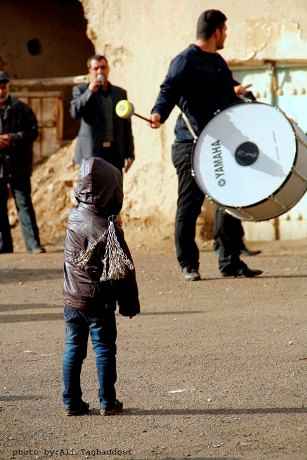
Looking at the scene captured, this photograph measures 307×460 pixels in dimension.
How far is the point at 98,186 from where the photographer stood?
617 centimetres

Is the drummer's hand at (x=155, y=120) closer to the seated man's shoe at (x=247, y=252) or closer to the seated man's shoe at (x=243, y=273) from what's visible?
the seated man's shoe at (x=243, y=273)

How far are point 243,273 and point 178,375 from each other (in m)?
3.84

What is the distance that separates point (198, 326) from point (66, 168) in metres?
7.77

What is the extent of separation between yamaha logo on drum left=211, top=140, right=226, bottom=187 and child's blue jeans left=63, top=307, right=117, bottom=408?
3974 mm

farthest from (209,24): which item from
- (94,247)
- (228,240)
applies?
(94,247)

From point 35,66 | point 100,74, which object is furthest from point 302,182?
Result: point 35,66

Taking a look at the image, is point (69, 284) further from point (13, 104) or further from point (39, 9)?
point (39, 9)

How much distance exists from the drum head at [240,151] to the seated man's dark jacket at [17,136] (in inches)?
158

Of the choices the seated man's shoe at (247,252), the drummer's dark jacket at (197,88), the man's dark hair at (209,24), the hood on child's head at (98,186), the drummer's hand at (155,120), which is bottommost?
the seated man's shoe at (247,252)

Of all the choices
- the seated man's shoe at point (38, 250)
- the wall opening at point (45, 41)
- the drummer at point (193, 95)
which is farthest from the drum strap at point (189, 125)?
the wall opening at point (45, 41)

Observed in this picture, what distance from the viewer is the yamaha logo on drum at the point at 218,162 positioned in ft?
33.0

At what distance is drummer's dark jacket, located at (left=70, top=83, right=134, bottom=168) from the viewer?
482 inches

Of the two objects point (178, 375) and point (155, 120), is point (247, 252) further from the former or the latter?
point (178, 375)

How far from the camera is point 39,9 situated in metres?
17.6
